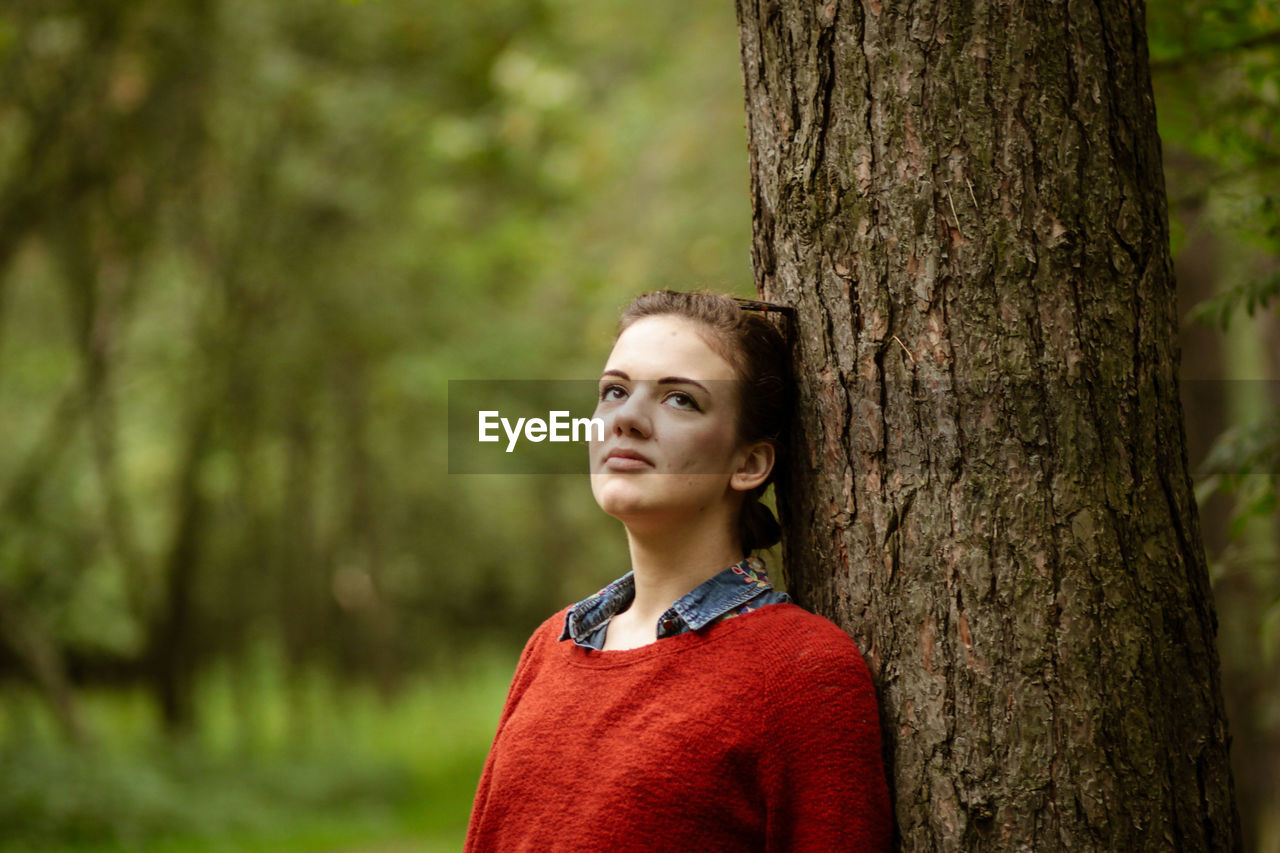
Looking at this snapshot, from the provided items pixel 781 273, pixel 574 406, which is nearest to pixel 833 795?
pixel 781 273

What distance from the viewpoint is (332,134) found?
11.9 m

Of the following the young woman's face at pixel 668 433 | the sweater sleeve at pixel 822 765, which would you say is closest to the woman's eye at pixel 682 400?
the young woman's face at pixel 668 433

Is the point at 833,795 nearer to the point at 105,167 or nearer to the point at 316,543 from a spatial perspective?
the point at 105,167

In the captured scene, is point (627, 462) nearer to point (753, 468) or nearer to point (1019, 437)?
point (753, 468)

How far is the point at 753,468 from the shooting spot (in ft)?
7.39

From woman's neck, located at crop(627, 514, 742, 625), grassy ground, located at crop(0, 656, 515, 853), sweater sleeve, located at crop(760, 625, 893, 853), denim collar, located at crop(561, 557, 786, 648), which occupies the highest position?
woman's neck, located at crop(627, 514, 742, 625)

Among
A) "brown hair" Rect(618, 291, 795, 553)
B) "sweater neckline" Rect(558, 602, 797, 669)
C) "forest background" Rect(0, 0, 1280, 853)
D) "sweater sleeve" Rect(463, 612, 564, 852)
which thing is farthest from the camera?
"forest background" Rect(0, 0, 1280, 853)

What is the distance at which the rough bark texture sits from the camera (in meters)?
1.89

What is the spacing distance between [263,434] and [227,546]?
3.32 m

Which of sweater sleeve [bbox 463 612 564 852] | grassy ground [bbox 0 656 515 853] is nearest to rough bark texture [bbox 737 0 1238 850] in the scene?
sweater sleeve [bbox 463 612 564 852]

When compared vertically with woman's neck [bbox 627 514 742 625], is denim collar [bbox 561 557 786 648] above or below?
below

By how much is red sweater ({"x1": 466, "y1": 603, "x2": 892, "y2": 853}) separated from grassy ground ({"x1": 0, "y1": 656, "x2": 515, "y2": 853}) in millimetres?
8218

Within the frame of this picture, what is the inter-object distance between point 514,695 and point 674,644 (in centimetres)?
52

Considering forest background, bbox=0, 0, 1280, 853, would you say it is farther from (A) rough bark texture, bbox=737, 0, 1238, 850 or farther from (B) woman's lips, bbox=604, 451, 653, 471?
(B) woman's lips, bbox=604, 451, 653, 471
